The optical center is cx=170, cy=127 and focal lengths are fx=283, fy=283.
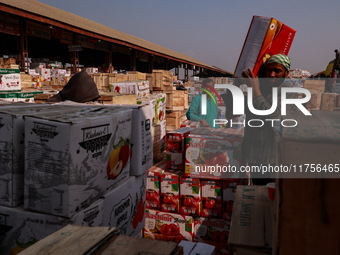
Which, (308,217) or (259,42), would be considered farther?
(259,42)

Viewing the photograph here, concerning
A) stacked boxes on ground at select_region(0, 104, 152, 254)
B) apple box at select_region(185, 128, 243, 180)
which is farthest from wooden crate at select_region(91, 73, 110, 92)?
stacked boxes on ground at select_region(0, 104, 152, 254)

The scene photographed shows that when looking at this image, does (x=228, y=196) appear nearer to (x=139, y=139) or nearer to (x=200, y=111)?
(x=139, y=139)

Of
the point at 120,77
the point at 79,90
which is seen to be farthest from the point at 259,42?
the point at 120,77

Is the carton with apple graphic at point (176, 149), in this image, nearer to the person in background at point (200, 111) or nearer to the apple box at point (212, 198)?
the apple box at point (212, 198)

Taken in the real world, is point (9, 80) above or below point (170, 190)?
above

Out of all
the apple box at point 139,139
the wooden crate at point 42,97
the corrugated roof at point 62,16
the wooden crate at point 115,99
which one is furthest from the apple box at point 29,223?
the corrugated roof at point 62,16

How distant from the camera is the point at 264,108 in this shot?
121 inches

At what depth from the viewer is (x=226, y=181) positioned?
3.34m

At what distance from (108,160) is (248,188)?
3.99 ft

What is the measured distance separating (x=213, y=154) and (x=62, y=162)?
2.14m

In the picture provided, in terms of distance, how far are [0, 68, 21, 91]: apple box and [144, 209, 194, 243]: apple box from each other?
3475mm

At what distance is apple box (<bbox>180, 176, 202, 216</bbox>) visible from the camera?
3463 mm

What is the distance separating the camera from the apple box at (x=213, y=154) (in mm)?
3283

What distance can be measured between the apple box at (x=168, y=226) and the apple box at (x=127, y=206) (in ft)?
3.91
